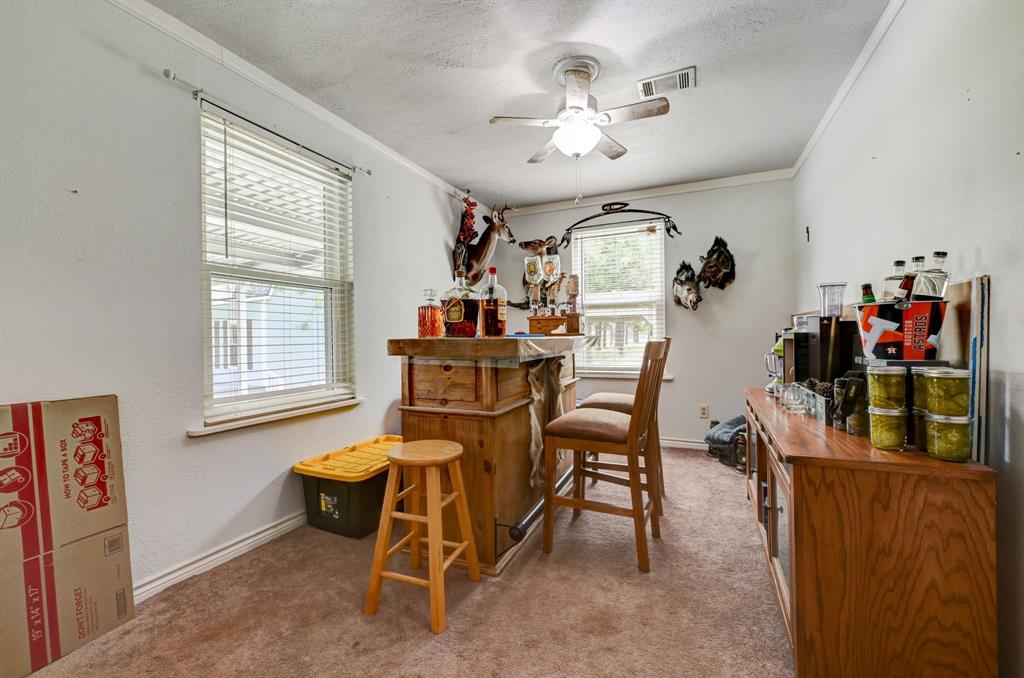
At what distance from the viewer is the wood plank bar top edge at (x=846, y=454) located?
103 centimetres

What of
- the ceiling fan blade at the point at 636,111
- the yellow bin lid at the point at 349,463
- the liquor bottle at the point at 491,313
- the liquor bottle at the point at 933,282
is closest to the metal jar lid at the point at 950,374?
the liquor bottle at the point at 933,282

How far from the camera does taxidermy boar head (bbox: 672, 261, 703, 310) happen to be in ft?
12.6

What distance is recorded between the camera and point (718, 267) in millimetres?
3811

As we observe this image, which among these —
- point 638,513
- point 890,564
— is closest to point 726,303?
point 638,513

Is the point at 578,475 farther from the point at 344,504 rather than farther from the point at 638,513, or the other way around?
the point at 344,504

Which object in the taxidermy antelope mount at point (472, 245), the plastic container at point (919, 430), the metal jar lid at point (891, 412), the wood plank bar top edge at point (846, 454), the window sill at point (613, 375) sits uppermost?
the taxidermy antelope mount at point (472, 245)

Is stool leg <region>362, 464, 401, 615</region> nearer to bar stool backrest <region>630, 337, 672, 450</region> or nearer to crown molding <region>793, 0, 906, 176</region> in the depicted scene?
bar stool backrest <region>630, 337, 672, 450</region>

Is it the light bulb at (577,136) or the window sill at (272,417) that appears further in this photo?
the light bulb at (577,136)

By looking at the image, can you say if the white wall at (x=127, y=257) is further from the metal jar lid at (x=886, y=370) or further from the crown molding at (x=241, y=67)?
the metal jar lid at (x=886, y=370)

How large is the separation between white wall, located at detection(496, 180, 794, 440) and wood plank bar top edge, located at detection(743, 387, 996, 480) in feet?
8.24

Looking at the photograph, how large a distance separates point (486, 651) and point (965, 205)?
6.75ft

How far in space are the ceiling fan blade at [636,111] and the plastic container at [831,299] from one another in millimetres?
1178

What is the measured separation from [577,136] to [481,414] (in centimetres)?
152

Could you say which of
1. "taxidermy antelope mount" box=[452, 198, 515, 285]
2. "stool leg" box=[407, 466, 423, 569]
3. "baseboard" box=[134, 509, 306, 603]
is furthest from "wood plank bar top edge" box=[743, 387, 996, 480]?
"taxidermy antelope mount" box=[452, 198, 515, 285]
